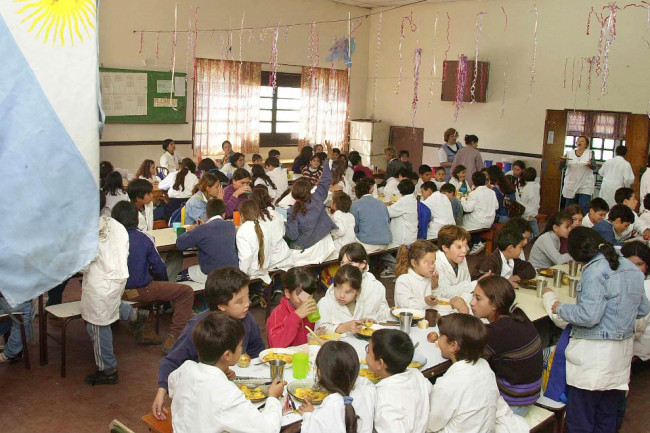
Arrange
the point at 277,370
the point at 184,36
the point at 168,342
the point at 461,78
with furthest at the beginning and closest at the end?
the point at 461,78
the point at 184,36
the point at 168,342
the point at 277,370

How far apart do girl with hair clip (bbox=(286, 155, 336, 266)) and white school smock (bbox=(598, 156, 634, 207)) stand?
16.9 feet

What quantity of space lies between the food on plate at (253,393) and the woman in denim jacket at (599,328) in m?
1.89

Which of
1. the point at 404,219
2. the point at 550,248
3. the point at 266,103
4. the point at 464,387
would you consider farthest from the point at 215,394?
the point at 266,103

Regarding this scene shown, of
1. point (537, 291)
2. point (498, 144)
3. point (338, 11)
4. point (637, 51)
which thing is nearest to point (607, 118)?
point (637, 51)

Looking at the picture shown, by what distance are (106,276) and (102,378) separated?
0.77 meters

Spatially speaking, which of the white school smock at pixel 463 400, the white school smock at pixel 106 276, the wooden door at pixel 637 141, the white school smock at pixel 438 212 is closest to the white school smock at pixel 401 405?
the white school smock at pixel 463 400

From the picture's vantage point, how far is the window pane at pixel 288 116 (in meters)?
12.8

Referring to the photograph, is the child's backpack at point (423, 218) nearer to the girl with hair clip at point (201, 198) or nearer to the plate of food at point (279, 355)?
the girl with hair clip at point (201, 198)

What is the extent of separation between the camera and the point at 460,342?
3020mm

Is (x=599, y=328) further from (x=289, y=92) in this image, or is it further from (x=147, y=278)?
(x=289, y=92)

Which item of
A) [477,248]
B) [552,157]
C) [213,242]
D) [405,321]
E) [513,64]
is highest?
[513,64]

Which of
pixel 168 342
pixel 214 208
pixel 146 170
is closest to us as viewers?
pixel 168 342

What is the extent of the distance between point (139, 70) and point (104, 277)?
6.70 metres

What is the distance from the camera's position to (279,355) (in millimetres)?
3396
